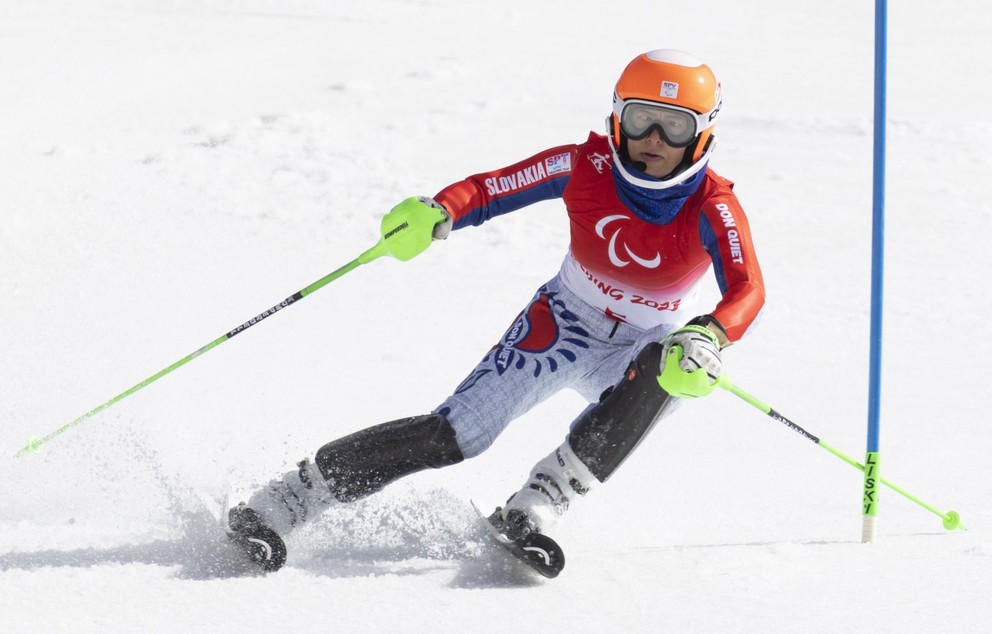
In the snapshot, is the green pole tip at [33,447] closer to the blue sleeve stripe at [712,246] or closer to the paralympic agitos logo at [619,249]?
the paralympic agitos logo at [619,249]

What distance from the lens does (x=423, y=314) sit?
733cm

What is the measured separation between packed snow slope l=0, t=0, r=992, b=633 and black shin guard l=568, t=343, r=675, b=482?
381mm

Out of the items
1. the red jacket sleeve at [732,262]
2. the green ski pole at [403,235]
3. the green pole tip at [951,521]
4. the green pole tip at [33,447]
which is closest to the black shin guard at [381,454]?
the green ski pole at [403,235]

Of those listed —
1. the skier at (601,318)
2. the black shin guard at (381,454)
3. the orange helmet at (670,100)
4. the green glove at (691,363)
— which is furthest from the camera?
the orange helmet at (670,100)

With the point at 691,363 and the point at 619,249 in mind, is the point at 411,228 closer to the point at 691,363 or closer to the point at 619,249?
the point at 619,249

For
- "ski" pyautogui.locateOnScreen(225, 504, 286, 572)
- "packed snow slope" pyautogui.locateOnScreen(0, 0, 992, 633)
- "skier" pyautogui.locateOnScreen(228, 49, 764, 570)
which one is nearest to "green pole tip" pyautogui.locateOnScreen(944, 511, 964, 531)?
"packed snow slope" pyautogui.locateOnScreen(0, 0, 992, 633)

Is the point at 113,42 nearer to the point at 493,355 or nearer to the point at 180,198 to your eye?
the point at 180,198

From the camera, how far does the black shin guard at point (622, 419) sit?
3627 mm

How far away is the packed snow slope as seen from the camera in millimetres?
3623

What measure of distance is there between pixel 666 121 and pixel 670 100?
0.30 ft

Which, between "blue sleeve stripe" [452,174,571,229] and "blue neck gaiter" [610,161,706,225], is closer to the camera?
"blue neck gaiter" [610,161,706,225]

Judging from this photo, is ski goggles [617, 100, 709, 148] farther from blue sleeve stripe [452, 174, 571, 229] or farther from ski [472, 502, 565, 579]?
ski [472, 502, 565, 579]

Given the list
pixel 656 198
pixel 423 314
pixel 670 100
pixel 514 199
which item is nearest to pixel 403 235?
pixel 514 199

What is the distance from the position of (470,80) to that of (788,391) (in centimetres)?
686
